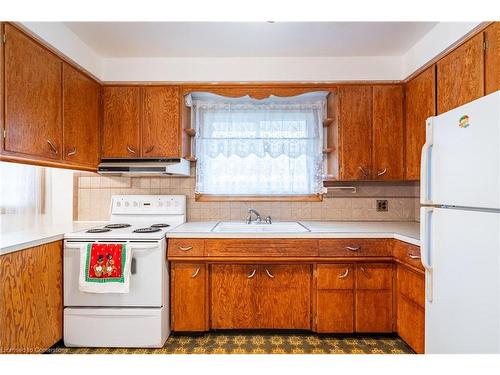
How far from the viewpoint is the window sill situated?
277 centimetres

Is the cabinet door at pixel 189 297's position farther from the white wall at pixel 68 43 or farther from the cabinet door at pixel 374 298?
the white wall at pixel 68 43

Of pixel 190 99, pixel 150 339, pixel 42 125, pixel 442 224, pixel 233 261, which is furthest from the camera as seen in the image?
pixel 190 99

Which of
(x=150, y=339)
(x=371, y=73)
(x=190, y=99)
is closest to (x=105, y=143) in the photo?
(x=190, y=99)

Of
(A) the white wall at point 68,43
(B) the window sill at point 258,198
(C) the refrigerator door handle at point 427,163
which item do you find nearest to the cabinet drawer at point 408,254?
(C) the refrigerator door handle at point 427,163

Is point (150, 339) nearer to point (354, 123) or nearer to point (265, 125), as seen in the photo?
point (265, 125)

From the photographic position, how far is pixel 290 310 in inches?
86.9

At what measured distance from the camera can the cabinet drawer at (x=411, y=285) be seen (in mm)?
1823

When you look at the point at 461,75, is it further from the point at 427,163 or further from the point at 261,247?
the point at 261,247

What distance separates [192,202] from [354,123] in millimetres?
1600

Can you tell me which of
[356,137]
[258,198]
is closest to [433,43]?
[356,137]

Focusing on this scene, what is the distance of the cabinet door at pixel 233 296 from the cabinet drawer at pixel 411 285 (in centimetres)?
103

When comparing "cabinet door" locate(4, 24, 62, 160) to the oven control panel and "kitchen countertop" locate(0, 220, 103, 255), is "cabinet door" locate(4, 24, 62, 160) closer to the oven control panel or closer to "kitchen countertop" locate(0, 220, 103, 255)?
"kitchen countertop" locate(0, 220, 103, 255)

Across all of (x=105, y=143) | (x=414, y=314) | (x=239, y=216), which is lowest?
(x=414, y=314)

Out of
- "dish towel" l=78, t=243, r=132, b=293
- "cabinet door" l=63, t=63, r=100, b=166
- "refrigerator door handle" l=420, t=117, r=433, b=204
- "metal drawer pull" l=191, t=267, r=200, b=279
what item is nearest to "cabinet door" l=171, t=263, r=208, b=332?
"metal drawer pull" l=191, t=267, r=200, b=279
